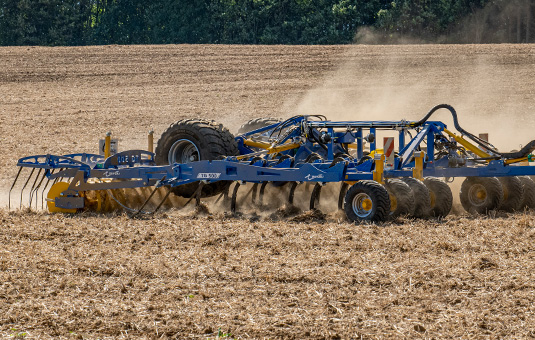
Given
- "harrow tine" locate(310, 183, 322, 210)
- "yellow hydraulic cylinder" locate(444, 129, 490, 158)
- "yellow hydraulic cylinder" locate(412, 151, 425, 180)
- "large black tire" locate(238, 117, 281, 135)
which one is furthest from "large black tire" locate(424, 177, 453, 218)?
"large black tire" locate(238, 117, 281, 135)

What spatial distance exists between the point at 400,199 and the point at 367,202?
385 millimetres

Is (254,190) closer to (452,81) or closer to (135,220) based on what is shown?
(135,220)

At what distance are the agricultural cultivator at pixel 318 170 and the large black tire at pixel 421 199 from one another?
0.01m

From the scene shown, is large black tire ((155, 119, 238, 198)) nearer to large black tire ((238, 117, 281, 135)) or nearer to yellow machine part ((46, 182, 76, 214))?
yellow machine part ((46, 182, 76, 214))

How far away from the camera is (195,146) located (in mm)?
11664

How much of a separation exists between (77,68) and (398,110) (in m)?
15.9

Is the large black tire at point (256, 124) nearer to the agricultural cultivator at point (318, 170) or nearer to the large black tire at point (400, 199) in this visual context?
the agricultural cultivator at point (318, 170)

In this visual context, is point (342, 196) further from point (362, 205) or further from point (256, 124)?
point (256, 124)

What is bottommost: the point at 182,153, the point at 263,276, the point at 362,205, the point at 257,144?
the point at 263,276

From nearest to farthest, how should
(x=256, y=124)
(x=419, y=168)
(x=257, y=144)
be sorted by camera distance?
(x=419, y=168) < (x=257, y=144) < (x=256, y=124)

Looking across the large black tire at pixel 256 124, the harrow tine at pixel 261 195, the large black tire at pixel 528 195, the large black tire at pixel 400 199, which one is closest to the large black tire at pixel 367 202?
the large black tire at pixel 400 199

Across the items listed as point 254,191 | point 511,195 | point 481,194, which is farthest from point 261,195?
point 511,195

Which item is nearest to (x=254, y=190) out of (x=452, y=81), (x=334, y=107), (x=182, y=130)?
(x=182, y=130)

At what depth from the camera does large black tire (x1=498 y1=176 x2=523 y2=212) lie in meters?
10.4
